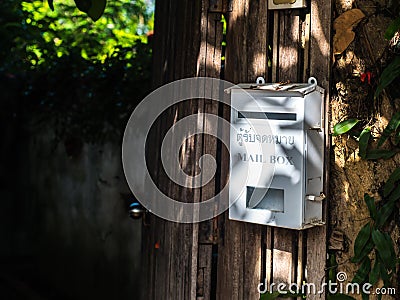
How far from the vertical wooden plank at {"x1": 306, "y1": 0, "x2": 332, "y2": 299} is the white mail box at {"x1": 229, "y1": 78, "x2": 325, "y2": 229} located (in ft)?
0.14

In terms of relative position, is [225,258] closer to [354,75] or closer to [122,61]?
[354,75]

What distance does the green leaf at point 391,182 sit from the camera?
243cm

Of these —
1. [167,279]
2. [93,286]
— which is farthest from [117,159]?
[167,279]

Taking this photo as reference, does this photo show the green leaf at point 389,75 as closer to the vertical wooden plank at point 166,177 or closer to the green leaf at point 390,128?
the green leaf at point 390,128

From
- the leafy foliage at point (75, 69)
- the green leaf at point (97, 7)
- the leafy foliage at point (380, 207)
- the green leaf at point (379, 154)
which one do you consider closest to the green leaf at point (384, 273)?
the leafy foliage at point (380, 207)

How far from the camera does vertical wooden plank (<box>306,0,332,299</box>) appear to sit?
2496 millimetres

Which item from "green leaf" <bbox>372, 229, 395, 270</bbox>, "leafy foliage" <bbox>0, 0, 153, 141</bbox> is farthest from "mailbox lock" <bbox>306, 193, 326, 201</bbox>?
"leafy foliage" <bbox>0, 0, 153, 141</bbox>

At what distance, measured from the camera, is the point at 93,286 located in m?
5.31

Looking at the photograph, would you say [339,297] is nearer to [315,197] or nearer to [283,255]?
[283,255]

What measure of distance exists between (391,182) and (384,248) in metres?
0.23

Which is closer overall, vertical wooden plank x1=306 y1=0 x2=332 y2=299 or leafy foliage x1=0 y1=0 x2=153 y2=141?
vertical wooden plank x1=306 y1=0 x2=332 y2=299

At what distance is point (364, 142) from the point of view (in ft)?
8.04

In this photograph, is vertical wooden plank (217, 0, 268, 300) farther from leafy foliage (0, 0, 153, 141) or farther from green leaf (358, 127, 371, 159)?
leafy foliage (0, 0, 153, 141)

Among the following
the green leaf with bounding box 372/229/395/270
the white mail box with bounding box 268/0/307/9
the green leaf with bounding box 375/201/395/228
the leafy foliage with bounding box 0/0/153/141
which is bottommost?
the green leaf with bounding box 372/229/395/270
